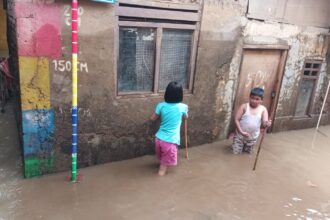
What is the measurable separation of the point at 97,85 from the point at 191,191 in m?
2.00

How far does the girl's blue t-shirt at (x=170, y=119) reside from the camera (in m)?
4.55

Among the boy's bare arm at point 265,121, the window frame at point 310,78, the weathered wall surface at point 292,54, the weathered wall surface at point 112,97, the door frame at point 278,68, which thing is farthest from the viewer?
the window frame at point 310,78

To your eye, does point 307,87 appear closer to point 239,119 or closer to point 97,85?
point 239,119

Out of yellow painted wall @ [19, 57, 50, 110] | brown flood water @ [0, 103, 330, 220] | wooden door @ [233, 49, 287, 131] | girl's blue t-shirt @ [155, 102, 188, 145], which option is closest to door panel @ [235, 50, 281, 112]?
wooden door @ [233, 49, 287, 131]

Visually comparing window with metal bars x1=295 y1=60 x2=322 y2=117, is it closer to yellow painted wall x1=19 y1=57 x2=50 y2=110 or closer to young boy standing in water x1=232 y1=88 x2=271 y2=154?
young boy standing in water x1=232 y1=88 x2=271 y2=154

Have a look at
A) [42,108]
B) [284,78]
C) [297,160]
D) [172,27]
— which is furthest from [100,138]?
[284,78]

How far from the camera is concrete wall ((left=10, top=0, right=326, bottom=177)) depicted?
3.98m

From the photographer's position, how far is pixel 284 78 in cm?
668

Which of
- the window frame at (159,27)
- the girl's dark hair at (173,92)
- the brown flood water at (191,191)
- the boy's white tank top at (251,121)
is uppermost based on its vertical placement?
the window frame at (159,27)

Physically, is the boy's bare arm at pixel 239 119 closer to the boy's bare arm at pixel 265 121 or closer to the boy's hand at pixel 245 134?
the boy's hand at pixel 245 134

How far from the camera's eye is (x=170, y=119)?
459 centimetres

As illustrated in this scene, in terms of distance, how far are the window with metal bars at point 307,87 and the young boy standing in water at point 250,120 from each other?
2.05 metres

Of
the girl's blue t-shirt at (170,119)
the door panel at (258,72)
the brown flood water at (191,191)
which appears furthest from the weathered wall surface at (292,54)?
the girl's blue t-shirt at (170,119)

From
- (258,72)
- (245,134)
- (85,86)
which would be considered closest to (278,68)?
(258,72)
